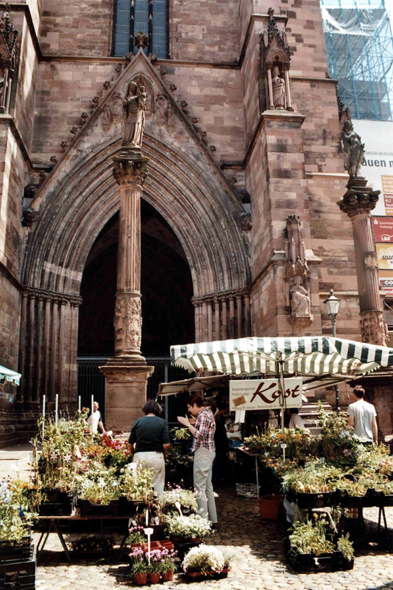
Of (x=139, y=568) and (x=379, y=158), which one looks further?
(x=379, y=158)

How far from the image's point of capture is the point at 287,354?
21.8 ft

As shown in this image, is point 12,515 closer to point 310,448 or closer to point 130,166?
point 310,448

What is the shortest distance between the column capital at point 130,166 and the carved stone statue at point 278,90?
5.04 metres

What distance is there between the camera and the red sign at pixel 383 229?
2232cm

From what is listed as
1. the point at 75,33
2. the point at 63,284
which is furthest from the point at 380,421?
the point at 75,33

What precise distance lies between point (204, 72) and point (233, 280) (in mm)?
6831

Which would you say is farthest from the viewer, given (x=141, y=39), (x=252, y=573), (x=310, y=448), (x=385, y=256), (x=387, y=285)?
(x=385, y=256)

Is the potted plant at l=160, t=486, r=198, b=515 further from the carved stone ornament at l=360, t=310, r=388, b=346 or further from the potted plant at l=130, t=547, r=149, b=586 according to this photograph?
the carved stone ornament at l=360, t=310, r=388, b=346

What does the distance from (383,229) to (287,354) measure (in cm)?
1757

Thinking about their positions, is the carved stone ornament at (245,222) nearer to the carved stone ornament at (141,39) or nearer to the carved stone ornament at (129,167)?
the carved stone ornament at (129,167)

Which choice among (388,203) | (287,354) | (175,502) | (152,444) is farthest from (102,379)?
(388,203)

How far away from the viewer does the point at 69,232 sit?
47.8 ft

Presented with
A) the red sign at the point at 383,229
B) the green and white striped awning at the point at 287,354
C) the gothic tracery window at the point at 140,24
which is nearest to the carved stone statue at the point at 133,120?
the green and white striped awning at the point at 287,354

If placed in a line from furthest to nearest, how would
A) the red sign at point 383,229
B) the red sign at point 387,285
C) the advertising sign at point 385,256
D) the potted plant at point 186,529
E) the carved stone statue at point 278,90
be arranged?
1. the red sign at point 383,229
2. the advertising sign at point 385,256
3. the red sign at point 387,285
4. the carved stone statue at point 278,90
5. the potted plant at point 186,529
